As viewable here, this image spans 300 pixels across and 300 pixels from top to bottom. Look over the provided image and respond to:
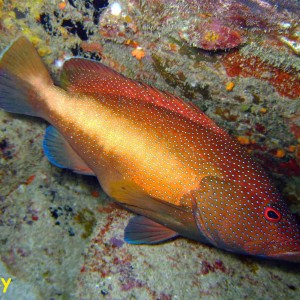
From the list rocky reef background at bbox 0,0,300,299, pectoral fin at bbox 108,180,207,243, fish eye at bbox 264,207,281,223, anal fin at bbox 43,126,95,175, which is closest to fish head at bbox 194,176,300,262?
fish eye at bbox 264,207,281,223

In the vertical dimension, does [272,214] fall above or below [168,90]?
below

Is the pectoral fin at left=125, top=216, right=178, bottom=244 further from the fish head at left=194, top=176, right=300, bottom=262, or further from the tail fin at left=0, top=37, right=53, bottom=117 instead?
the tail fin at left=0, top=37, right=53, bottom=117

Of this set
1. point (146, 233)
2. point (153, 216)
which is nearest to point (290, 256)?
point (153, 216)

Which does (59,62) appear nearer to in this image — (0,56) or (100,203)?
(0,56)

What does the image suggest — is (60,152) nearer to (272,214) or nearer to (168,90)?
(168,90)

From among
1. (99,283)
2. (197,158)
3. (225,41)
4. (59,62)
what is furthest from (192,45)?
(99,283)

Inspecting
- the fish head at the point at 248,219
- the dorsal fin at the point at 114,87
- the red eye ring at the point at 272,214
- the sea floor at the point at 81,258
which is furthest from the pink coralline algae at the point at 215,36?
the sea floor at the point at 81,258
